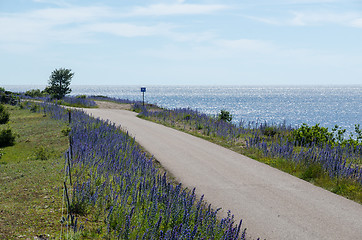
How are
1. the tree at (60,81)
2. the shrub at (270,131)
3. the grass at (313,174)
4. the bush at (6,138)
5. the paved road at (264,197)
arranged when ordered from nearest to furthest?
the paved road at (264,197) < the grass at (313,174) < the bush at (6,138) < the shrub at (270,131) < the tree at (60,81)

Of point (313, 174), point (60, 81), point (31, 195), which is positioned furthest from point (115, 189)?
point (60, 81)

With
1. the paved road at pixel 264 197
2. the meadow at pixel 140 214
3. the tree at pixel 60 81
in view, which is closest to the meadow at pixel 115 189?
the meadow at pixel 140 214

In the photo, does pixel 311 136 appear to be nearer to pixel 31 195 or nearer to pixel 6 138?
pixel 31 195

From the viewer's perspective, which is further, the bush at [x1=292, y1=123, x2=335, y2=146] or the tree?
the tree

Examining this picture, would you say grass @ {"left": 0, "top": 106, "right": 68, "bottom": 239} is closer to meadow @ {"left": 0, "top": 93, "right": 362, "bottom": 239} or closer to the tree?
meadow @ {"left": 0, "top": 93, "right": 362, "bottom": 239}

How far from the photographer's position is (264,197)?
9281 millimetres

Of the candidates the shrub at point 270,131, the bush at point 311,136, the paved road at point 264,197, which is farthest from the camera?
the shrub at point 270,131

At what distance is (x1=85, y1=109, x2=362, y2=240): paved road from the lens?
7.32m

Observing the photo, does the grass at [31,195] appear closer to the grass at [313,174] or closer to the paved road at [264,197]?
the paved road at [264,197]

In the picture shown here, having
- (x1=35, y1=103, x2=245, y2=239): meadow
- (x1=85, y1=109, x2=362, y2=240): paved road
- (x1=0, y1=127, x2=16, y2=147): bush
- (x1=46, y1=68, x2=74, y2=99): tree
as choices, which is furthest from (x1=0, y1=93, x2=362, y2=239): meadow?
(x1=46, y1=68, x2=74, y2=99): tree

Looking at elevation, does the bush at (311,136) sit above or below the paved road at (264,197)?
above

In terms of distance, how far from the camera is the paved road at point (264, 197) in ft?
24.0

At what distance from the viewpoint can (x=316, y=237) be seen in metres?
6.93

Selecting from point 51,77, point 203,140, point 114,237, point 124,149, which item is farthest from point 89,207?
point 51,77
